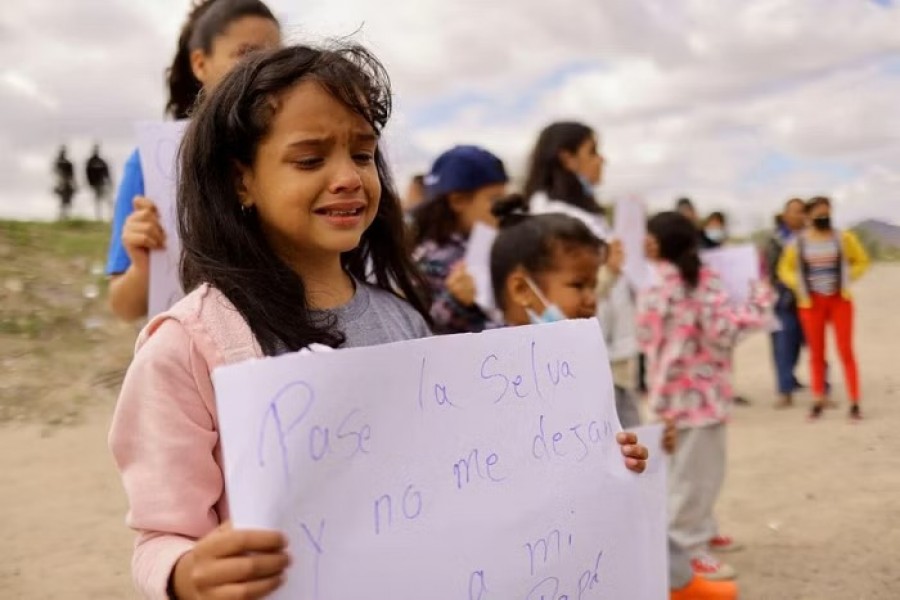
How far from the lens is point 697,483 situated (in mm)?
4039

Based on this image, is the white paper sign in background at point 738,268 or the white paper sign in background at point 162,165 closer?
the white paper sign in background at point 162,165

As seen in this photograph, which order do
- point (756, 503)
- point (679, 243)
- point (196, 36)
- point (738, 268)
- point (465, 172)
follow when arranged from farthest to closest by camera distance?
point (756, 503) → point (738, 268) → point (679, 243) → point (465, 172) → point (196, 36)

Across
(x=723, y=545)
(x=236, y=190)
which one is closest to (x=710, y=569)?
(x=723, y=545)

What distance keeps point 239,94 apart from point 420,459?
604 millimetres

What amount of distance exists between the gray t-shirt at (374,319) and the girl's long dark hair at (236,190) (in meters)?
0.06

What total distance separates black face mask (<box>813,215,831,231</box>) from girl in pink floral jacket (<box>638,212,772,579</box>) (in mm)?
3440

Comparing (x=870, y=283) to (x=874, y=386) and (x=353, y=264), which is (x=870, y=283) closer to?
(x=874, y=386)

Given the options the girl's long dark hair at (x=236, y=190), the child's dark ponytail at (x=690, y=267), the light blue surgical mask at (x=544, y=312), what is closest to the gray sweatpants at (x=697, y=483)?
the child's dark ponytail at (x=690, y=267)

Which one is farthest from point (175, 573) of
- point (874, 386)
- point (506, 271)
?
point (874, 386)

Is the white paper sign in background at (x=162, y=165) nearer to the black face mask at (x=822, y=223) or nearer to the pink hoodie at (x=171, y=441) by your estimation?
the pink hoodie at (x=171, y=441)

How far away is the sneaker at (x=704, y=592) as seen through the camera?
354 cm

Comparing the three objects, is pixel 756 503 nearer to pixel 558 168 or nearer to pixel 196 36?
pixel 558 168

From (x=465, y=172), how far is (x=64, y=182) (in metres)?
13.2

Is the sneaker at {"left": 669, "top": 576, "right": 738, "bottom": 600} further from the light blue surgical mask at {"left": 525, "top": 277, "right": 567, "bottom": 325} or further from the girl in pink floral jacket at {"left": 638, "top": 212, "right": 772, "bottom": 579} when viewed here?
the light blue surgical mask at {"left": 525, "top": 277, "right": 567, "bottom": 325}
